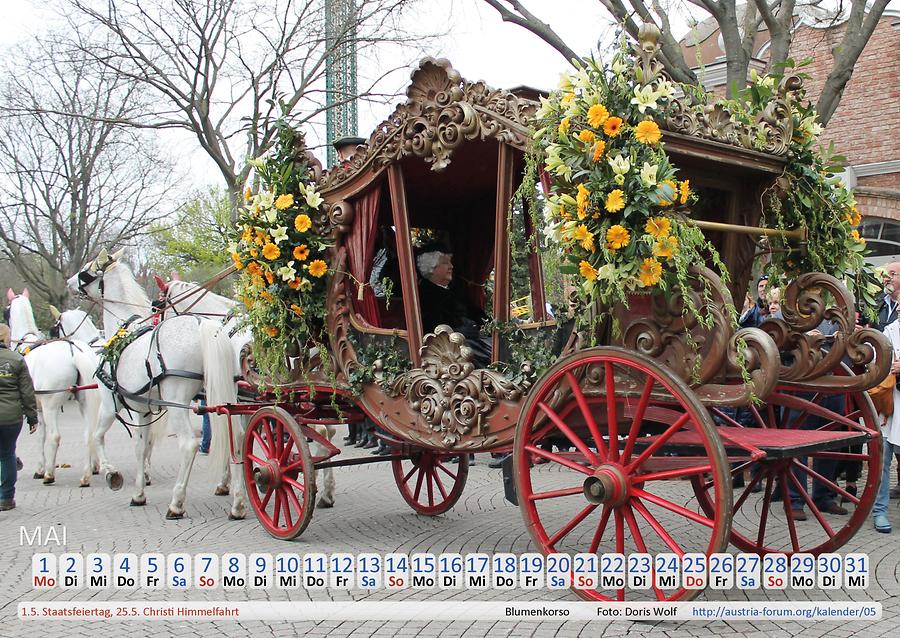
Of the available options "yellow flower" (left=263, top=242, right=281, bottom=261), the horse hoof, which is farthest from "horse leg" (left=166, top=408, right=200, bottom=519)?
"yellow flower" (left=263, top=242, right=281, bottom=261)

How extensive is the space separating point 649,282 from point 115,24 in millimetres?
13351

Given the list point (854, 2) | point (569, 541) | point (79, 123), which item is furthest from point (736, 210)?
point (79, 123)

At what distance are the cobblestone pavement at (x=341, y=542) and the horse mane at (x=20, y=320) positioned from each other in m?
3.45

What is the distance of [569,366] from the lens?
160 inches

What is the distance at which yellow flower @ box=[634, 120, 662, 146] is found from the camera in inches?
146

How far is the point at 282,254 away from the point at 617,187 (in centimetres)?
283

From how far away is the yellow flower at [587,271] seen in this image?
3.87 metres

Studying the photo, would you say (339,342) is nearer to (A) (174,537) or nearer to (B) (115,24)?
(A) (174,537)

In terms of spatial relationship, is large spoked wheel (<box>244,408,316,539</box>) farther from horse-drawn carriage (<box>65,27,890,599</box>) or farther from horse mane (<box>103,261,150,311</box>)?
horse mane (<box>103,261,150,311</box>)

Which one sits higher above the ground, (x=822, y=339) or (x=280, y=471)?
(x=822, y=339)

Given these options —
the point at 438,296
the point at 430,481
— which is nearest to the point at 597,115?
the point at 438,296

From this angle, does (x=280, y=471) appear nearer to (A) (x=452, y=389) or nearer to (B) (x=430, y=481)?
(B) (x=430, y=481)

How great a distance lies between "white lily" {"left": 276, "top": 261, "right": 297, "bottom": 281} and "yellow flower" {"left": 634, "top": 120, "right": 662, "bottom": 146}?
2849 mm

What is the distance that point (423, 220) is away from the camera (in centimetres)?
659
